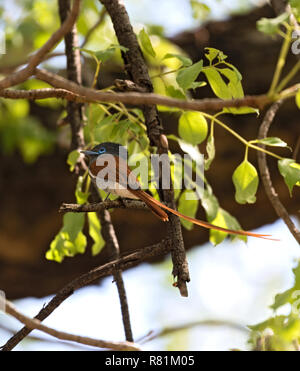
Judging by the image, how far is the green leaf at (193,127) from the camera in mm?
1650

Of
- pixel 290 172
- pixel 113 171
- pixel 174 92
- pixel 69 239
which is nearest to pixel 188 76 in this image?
pixel 174 92

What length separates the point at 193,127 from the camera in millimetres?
1653

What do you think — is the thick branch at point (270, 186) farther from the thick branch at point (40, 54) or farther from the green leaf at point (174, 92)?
the thick branch at point (40, 54)

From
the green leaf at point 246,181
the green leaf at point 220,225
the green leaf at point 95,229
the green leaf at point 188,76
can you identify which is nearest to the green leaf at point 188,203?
the green leaf at point 220,225

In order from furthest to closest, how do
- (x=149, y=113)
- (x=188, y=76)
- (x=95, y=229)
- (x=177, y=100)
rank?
(x=95, y=229) < (x=149, y=113) < (x=188, y=76) < (x=177, y=100)

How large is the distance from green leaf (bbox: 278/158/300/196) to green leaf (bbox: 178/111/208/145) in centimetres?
25

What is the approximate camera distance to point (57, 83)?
1.20m

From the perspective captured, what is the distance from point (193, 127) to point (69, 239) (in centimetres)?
54

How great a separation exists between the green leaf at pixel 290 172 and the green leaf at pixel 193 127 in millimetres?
253

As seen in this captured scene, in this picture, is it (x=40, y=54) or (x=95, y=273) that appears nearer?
(x=40, y=54)

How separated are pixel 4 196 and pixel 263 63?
1956 mm

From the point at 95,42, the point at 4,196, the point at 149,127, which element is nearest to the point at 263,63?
the point at 95,42

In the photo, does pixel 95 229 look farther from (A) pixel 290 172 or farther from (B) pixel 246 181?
(A) pixel 290 172
